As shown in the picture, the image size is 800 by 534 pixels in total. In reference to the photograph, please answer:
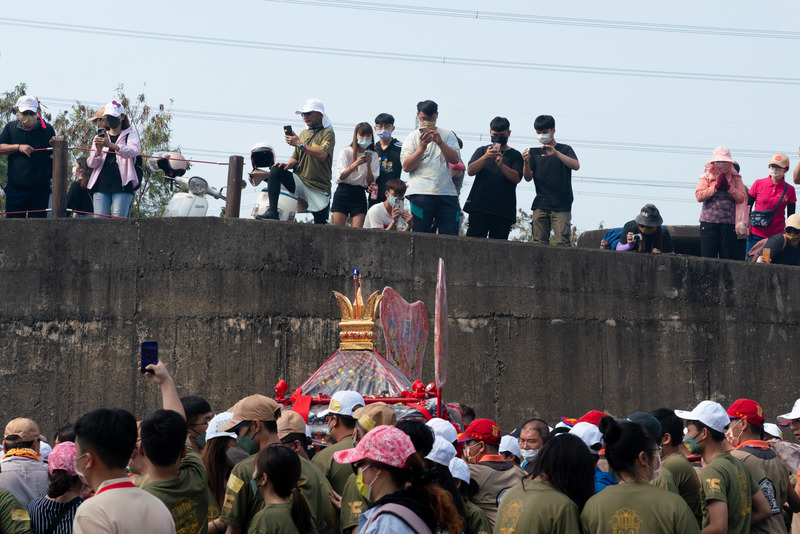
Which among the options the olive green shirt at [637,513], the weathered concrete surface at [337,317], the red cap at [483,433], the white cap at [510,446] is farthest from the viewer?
the weathered concrete surface at [337,317]

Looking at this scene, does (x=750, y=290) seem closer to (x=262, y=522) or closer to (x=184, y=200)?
(x=184, y=200)

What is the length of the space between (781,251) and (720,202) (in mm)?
1001

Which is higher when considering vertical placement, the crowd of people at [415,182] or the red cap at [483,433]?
the crowd of people at [415,182]

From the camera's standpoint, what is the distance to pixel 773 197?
39.5ft

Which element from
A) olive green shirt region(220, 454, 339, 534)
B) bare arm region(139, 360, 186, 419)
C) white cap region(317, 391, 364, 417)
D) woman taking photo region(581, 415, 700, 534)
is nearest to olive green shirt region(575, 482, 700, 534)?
woman taking photo region(581, 415, 700, 534)

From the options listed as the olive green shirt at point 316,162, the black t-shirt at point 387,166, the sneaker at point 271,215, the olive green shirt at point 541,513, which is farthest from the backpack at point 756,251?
the olive green shirt at point 541,513

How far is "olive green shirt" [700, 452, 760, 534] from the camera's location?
5.26m

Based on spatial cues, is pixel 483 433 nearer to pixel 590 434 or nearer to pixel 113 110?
pixel 590 434

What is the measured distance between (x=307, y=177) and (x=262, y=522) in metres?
7.00

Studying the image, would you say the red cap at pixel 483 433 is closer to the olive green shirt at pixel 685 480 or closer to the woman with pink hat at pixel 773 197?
the olive green shirt at pixel 685 480

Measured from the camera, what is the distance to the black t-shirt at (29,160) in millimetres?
11258

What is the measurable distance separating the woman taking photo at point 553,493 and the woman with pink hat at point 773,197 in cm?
859

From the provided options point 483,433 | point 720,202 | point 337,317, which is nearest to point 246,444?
point 483,433

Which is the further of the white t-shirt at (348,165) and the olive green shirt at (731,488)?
the white t-shirt at (348,165)
